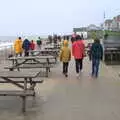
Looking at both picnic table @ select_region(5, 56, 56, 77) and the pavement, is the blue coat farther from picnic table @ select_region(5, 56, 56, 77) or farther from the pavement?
picnic table @ select_region(5, 56, 56, 77)

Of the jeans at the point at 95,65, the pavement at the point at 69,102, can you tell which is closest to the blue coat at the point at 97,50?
the jeans at the point at 95,65

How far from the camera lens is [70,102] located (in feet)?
39.2

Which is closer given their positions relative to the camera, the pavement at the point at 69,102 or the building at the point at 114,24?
the pavement at the point at 69,102

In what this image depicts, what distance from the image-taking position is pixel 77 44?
62.2 ft

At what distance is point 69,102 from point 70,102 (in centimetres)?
3

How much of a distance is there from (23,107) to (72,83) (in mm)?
5450

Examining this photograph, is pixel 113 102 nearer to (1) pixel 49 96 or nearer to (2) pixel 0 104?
(1) pixel 49 96

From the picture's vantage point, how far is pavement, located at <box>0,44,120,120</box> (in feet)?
33.5

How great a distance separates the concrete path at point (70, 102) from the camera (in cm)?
1022

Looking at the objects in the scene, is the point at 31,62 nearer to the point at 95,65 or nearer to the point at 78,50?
the point at 78,50

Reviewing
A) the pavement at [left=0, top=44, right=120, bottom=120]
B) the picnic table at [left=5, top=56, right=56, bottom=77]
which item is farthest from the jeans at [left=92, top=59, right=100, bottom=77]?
the picnic table at [left=5, top=56, right=56, bottom=77]

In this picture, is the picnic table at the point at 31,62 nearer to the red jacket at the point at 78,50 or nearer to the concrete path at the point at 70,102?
the red jacket at the point at 78,50

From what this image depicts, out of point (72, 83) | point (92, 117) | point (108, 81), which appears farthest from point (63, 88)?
point (92, 117)

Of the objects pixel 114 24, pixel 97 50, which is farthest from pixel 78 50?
pixel 114 24
